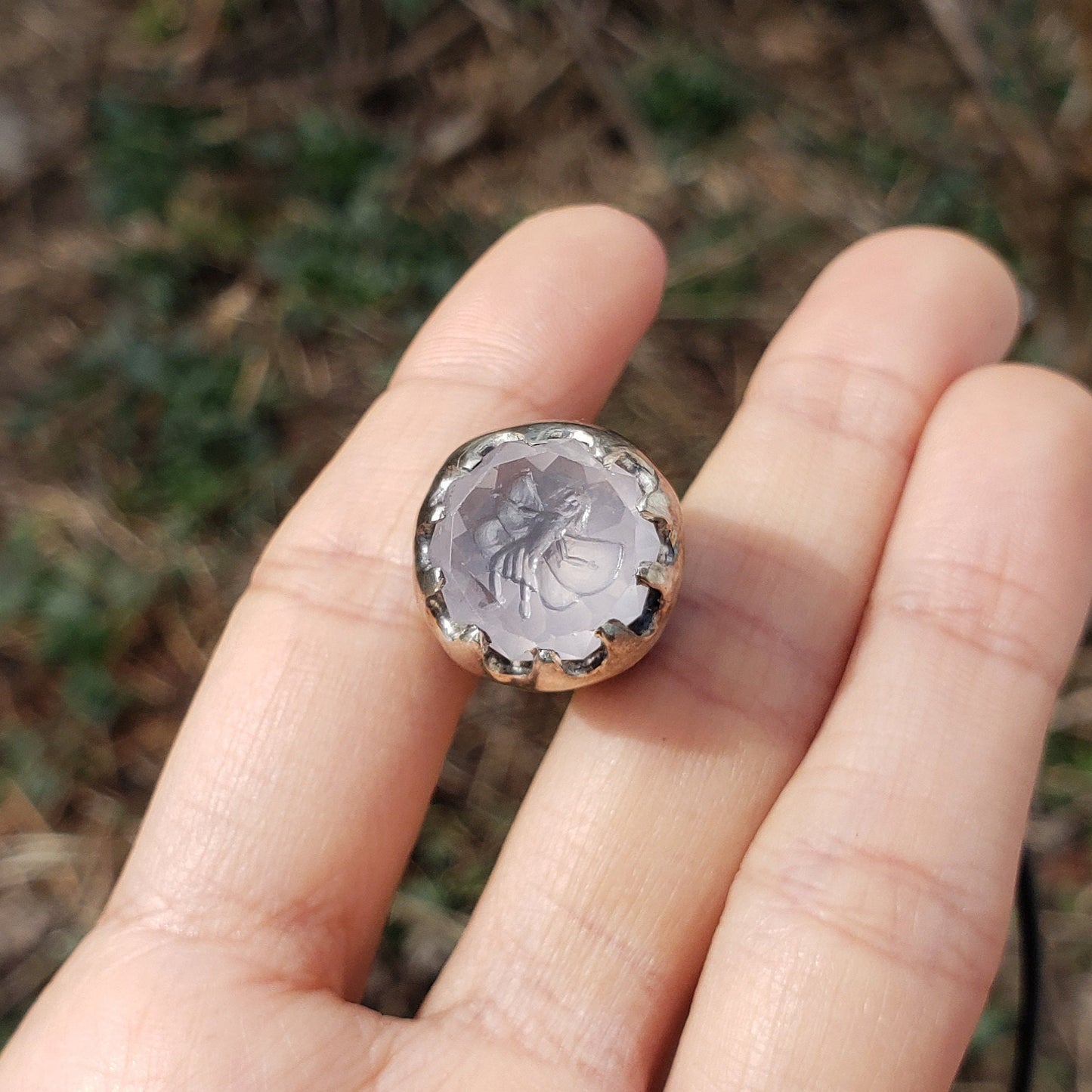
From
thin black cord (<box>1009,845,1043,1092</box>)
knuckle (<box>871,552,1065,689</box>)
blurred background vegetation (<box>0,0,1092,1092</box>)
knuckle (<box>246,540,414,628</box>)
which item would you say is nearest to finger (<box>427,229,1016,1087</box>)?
knuckle (<box>871,552,1065,689</box>)

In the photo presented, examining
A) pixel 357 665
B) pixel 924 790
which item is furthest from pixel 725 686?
pixel 357 665

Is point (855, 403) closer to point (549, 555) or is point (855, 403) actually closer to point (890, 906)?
point (549, 555)

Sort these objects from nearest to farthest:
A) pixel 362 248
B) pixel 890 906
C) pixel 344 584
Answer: pixel 890 906, pixel 344 584, pixel 362 248

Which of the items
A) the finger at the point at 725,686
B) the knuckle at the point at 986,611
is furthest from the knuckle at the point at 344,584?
the knuckle at the point at 986,611

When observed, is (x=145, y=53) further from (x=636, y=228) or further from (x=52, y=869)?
(x=52, y=869)

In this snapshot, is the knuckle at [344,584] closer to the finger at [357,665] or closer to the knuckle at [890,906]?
the finger at [357,665]

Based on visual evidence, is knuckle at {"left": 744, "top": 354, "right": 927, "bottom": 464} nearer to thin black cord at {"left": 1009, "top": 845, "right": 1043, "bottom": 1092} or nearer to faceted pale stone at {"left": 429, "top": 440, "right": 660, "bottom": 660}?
faceted pale stone at {"left": 429, "top": 440, "right": 660, "bottom": 660}
